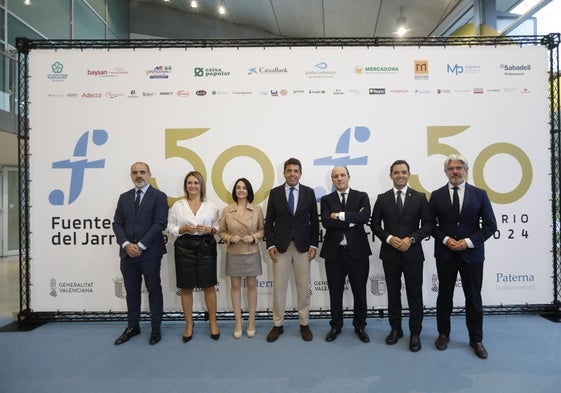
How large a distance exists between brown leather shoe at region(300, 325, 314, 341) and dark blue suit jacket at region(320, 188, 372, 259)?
801mm

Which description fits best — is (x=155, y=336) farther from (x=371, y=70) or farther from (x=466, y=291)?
(x=371, y=70)

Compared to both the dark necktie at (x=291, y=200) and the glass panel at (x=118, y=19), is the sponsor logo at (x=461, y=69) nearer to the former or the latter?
the dark necktie at (x=291, y=200)

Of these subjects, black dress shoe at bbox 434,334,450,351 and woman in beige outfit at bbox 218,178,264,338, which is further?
woman in beige outfit at bbox 218,178,264,338

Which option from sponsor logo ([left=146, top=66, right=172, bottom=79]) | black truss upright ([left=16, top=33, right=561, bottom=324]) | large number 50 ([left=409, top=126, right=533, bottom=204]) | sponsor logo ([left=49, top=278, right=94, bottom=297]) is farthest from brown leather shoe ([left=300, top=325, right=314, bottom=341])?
sponsor logo ([left=146, top=66, right=172, bottom=79])

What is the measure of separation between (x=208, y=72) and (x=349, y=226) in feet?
8.01

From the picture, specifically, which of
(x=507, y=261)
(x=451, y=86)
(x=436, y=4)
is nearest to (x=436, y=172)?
(x=451, y=86)

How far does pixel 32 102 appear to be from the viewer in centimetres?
354

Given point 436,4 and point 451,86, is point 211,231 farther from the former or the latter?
point 436,4

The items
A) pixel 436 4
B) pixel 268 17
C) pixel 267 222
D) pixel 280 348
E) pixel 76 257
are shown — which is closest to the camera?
pixel 280 348

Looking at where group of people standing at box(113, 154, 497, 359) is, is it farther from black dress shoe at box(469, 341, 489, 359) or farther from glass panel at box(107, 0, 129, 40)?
glass panel at box(107, 0, 129, 40)

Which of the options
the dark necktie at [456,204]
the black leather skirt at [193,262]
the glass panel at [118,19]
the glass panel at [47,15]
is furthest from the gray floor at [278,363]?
the glass panel at [118,19]

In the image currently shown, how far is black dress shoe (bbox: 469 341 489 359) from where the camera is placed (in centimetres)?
265

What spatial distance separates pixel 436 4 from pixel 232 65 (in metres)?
5.23

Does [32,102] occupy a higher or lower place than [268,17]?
lower
